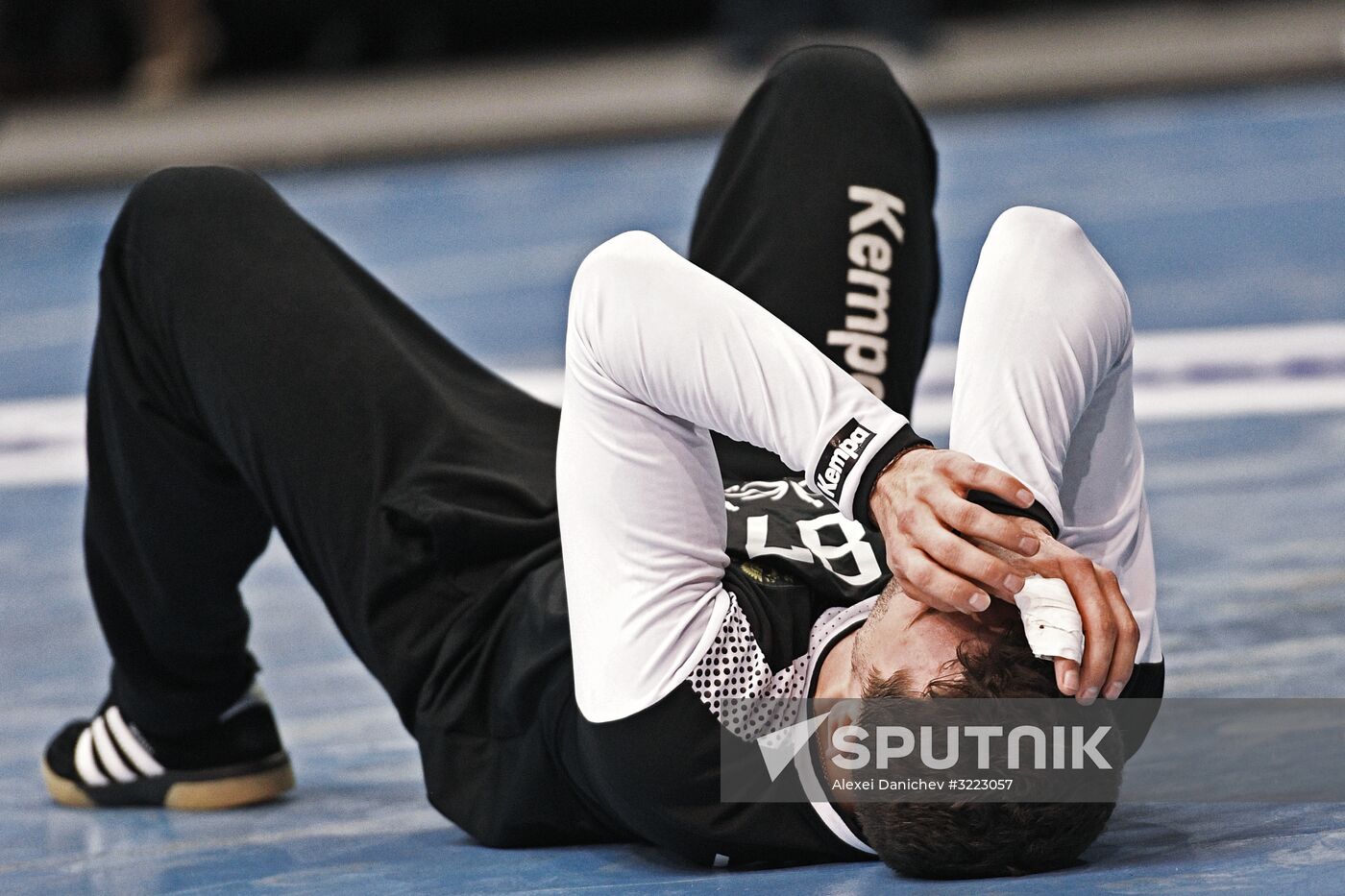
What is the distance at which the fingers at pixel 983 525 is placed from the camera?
1421 millimetres

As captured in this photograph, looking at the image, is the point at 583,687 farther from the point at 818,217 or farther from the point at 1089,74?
the point at 1089,74

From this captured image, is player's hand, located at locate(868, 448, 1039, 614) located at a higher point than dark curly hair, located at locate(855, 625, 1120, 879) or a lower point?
higher

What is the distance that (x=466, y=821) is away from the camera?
194cm

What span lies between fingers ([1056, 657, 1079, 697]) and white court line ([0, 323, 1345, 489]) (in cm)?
206

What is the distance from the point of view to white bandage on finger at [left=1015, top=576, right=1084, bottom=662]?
1438 millimetres

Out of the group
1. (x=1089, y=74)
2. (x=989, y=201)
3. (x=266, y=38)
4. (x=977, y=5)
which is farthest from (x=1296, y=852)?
(x=266, y=38)

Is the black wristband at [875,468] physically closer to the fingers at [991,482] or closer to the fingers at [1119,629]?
the fingers at [991,482]

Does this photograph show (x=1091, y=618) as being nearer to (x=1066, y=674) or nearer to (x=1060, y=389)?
(x=1066, y=674)

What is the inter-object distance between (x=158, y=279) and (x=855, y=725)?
0.98 m

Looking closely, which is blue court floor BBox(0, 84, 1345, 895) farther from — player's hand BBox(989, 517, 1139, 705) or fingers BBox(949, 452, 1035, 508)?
fingers BBox(949, 452, 1035, 508)

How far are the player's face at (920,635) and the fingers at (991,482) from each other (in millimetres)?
119

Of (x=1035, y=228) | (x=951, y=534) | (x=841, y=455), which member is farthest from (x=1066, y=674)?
(x=1035, y=228)

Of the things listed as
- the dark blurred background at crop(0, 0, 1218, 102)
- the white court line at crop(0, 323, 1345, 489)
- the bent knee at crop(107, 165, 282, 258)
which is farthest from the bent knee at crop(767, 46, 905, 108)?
the dark blurred background at crop(0, 0, 1218, 102)

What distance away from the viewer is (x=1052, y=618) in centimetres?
144
